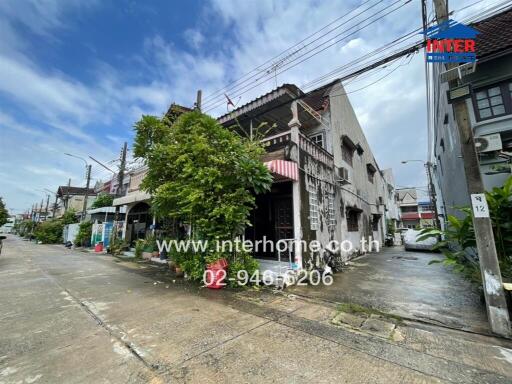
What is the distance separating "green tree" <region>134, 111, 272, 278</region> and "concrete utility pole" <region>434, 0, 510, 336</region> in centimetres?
381

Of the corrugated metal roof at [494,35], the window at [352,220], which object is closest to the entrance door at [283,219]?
Result: the window at [352,220]

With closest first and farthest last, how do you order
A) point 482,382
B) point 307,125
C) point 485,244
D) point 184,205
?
point 482,382 → point 485,244 → point 184,205 → point 307,125

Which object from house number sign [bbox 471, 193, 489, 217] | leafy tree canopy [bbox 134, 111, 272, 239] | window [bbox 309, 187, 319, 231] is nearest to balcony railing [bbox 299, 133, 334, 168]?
window [bbox 309, 187, 319, 231]

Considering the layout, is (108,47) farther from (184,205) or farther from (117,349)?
(117,349)

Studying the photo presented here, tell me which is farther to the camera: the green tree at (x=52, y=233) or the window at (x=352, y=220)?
the green tree at (x=52, y=233)

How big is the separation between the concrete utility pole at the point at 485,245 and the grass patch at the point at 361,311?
1.24 meters

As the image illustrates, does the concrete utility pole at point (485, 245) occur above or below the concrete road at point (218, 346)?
above

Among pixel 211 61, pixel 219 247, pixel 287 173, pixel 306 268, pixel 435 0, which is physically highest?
pixel 211 61

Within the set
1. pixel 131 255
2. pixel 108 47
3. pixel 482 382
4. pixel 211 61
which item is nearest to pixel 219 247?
pixel 482 382

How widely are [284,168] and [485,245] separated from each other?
163 inches

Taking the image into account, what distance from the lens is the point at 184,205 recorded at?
6312 millimetres

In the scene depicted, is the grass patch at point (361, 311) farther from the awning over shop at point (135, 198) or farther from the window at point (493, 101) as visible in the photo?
the awning over shop at point (135, 198)

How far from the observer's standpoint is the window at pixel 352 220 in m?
11.3

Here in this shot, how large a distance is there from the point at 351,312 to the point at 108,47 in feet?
32.8
